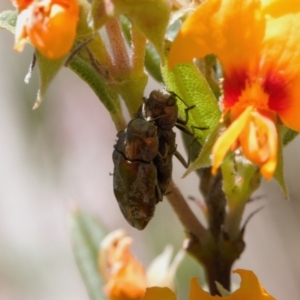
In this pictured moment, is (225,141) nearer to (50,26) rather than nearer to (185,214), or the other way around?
(50,26)

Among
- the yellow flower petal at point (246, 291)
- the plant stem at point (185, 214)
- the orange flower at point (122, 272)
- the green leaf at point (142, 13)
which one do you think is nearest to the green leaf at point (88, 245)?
the orange flower at point (122, 272)

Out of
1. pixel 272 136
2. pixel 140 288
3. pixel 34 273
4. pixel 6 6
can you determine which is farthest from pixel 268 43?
pixel 6 6

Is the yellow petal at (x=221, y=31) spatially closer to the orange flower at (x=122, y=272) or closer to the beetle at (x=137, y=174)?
the beetle at (x=137, y=174)

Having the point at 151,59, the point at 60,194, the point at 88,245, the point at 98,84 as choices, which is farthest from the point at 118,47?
the point at 60,194

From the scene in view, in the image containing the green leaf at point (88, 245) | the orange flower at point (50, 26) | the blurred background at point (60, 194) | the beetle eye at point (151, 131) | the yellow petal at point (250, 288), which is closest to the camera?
the orange flower at point (50, 26)

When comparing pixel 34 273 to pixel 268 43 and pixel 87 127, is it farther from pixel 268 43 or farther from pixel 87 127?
pixel 268 43

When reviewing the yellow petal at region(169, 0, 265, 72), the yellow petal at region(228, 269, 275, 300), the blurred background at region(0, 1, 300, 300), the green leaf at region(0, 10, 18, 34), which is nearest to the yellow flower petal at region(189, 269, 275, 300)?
the yellow petal at region(228, 269, 275, 300)

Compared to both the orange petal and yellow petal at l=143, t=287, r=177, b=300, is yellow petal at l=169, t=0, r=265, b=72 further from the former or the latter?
yellow petal at l=143, t=287, r=177, b=300
